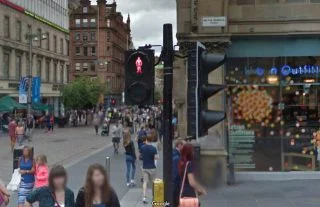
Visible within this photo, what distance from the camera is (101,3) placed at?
10125cm

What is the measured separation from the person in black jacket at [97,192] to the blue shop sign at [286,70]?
9.92 m

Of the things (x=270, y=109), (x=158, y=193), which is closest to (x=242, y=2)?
(x=270, y=109)

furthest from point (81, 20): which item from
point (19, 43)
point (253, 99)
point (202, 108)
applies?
point (202, 108)

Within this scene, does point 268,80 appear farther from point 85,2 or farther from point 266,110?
point 85,2

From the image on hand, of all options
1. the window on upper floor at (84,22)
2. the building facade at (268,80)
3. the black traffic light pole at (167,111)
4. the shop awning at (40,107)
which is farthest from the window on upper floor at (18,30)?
the black traffic light pole at (167,111)

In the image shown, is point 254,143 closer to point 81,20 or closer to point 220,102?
point 220,102

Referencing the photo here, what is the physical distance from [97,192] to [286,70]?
10271 mm

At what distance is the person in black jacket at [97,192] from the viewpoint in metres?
5.26

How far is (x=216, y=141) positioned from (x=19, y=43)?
141ft

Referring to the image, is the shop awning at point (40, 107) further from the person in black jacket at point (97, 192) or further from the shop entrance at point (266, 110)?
the person in black jacket at point (97, 192)

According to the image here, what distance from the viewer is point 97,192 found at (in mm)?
5309

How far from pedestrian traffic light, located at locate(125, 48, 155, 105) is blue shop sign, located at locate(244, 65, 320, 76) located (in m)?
8.59

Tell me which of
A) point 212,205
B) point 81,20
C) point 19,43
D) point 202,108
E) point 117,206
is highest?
point 81,20

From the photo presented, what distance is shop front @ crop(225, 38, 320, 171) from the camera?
14.6 metres
